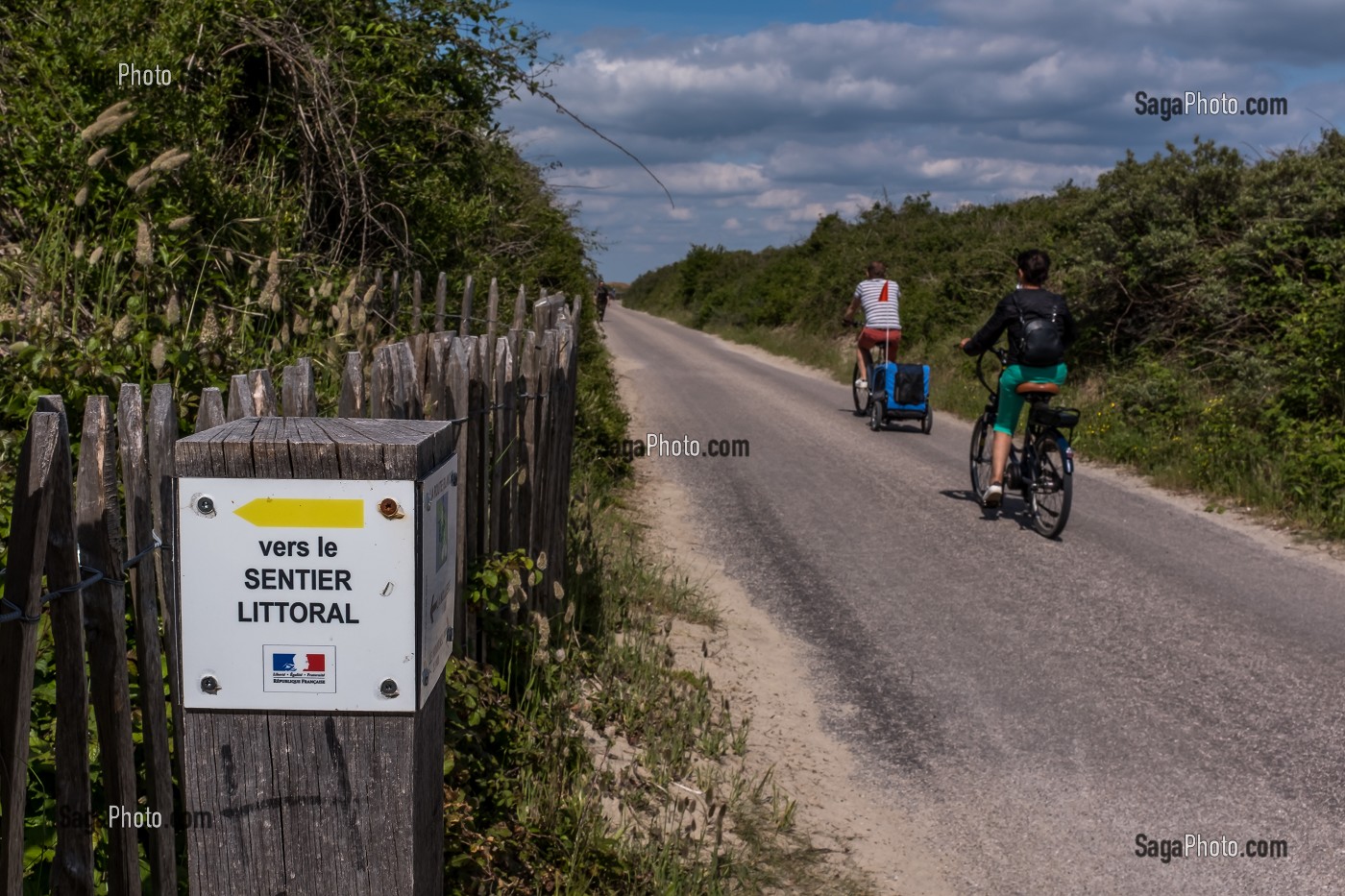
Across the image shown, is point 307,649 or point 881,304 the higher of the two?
point 881,304

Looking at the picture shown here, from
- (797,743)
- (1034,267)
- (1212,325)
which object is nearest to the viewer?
(797,743)

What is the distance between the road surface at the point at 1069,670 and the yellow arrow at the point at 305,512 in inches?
108

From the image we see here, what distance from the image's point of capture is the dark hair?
923 cm

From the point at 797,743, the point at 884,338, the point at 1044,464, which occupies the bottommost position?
the point at 797,743

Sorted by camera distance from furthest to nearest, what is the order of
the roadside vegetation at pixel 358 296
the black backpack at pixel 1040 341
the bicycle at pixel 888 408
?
1. the bicycle at pixel 888 408
2. the black backpack at pixel 1040 341
3. the roadside vegetation at pixel 358 296

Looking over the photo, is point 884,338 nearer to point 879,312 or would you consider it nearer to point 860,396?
point 879,312

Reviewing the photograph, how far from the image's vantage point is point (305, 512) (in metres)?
2.15

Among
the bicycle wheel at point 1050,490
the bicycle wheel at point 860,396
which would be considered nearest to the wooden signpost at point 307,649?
the bicycle wheel at point 1050,490

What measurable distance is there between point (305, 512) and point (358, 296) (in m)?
5.83

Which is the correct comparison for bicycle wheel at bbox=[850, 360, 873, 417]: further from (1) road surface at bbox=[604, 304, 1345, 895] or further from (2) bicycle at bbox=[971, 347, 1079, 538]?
(2) bicycle at bbox=[971, 347, 1079, 538]

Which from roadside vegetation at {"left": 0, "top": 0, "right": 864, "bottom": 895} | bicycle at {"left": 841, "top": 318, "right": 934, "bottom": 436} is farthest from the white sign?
bicycle at {"left": 841, "top": 318, "right": 934, "bottom": 436}

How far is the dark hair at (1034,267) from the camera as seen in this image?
363 inches

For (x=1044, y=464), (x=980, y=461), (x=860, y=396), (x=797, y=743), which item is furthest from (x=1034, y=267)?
(x=860, y=396)

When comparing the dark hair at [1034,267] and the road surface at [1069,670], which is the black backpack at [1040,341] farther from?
the road surface at [1069,670]
